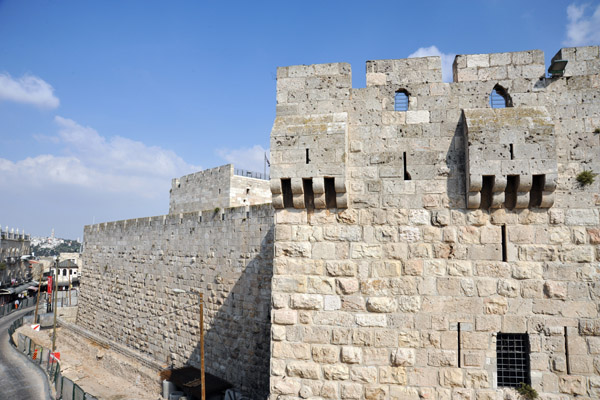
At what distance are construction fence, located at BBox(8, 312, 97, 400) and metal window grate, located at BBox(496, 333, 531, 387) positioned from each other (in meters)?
10.3

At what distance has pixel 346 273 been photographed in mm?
4598

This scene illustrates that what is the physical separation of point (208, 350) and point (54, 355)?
7406mm

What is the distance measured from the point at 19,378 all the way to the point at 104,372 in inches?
111

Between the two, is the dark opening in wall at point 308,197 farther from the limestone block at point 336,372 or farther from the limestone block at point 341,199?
the limestone block at point 336,372

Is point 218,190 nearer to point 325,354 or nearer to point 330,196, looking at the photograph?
point 330,196

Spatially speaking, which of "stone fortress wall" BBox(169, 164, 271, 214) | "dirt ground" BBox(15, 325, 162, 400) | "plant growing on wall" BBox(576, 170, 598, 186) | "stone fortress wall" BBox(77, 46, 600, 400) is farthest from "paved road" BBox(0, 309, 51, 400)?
"plant growing on wall" BBox(576, 170, 598, 186)

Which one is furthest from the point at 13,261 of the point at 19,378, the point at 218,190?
the point at 218,190

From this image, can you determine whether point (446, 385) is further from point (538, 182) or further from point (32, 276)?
point (32, 276)

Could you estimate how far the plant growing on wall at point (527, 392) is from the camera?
13.7 ft

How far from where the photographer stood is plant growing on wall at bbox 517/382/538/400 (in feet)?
13.7

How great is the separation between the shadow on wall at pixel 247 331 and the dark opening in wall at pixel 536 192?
653cm

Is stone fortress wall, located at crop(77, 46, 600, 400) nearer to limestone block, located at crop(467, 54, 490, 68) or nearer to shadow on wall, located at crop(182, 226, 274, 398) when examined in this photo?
limestone block, located at crop(467, 54, 490, 68)

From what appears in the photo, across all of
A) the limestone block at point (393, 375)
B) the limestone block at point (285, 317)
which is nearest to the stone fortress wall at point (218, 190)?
the limestone block at point (285, 317)

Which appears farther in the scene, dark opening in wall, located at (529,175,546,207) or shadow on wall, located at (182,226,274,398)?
shadow on wall, located at (182,226,274,398)
